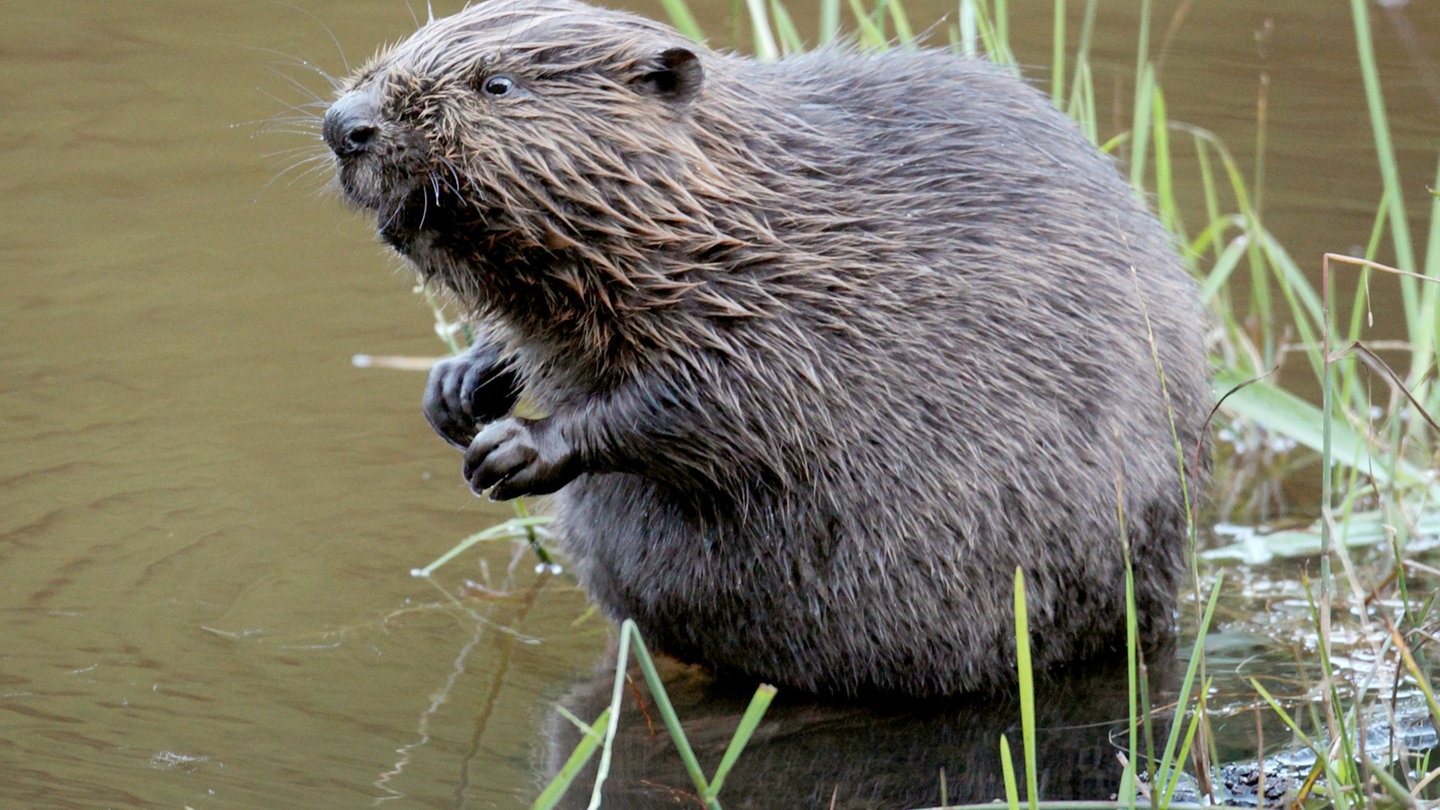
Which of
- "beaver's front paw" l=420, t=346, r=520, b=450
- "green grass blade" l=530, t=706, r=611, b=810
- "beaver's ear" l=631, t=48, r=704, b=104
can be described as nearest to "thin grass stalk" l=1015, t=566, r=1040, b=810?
"green grass blade" l=530, t=706, r=611, b=810

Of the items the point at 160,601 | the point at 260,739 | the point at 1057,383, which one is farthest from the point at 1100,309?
the point at 160,601

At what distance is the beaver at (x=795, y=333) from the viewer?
10.3 ft

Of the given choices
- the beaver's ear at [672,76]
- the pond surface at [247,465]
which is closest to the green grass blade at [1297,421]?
the pond surface at [247,465]

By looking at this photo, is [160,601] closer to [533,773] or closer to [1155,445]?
[533,773]

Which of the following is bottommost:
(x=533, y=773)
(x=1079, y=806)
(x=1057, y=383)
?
(x=533, y=773)

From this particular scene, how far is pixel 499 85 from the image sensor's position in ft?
10.2

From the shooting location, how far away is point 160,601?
3.69 metres

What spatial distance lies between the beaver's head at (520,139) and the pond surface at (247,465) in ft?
0.82

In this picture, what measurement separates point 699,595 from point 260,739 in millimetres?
852

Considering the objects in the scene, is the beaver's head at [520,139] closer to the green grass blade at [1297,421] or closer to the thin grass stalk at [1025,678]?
the thin grass stalk at [1025,678]

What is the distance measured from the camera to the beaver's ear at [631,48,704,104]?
126 inches

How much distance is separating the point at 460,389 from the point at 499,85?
0.79 m

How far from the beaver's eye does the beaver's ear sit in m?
0.23

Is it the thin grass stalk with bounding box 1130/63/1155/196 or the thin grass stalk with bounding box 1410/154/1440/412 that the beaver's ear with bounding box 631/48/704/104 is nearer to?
the thin grass stalk with bounding box 1130/63/1155/196
